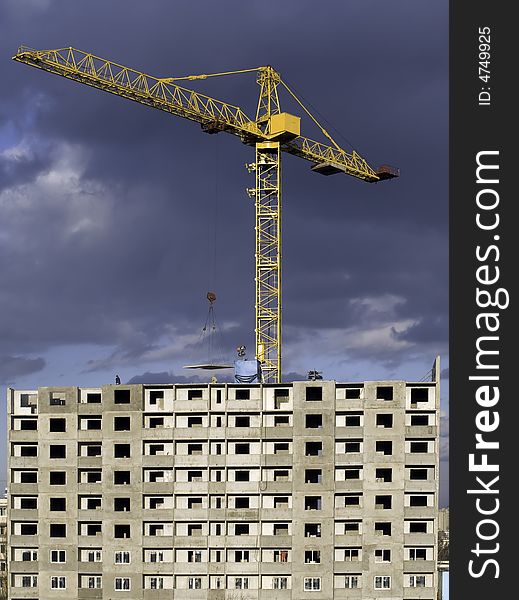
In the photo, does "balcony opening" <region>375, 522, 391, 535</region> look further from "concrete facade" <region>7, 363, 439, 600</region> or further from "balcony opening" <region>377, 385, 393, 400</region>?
"balcony opening" <region>377, 385, 393, 400</region>

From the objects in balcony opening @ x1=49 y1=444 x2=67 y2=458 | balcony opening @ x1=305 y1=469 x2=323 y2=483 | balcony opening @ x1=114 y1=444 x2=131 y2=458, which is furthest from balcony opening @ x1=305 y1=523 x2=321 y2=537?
balcony opening @ x1=49 y1=444 x2=67 y2=458

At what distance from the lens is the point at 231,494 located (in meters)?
99.9

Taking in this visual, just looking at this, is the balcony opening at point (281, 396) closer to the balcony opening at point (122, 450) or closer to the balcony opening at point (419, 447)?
the balcony opening at point (419, 447)

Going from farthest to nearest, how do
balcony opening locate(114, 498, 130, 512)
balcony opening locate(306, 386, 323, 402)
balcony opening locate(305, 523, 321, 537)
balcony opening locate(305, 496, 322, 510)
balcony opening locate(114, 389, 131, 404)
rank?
balcony opening locate(114, 389, 131, 404)
balcony opening locate(114, 498, 130, 512)
balcony opening locate(306, 386, 323, 402)
balcony opening locate(305, 496, 322, 510)
balcony opening locate(305, 523, 321, 537)

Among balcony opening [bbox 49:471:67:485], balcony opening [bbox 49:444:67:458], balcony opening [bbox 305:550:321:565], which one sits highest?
balcony opening [bbox 49:444:67:458]

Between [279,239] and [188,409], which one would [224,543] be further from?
[279,239]

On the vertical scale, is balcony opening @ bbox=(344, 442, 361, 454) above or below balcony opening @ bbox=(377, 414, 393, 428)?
below

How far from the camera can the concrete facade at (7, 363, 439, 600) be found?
322ft

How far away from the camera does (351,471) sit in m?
99.2

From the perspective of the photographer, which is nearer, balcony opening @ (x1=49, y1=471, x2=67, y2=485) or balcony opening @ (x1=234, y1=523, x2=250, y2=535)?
balcony opening @ (x1=234, y1=523, x2=250, y2=535)

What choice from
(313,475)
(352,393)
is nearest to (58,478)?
(313,475)

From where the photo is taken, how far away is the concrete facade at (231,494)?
98.2 m

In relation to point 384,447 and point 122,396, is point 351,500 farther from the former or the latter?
point 122,396

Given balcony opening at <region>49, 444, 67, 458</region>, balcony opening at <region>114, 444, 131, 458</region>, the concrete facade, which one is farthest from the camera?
balcony opening at <region>49, 444, 67, 458</region>
